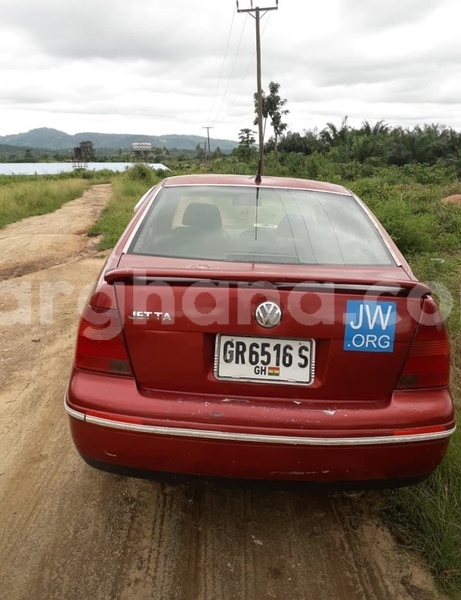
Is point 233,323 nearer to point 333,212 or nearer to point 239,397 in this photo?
point 239,397

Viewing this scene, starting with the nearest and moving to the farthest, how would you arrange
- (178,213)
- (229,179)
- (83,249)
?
(178,213)
(229,179)
(83,249)

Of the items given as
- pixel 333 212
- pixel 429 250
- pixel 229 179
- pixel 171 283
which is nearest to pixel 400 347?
pixel 171 283

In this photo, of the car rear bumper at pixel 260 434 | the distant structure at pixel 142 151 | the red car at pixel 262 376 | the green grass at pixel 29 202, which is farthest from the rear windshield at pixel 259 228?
the distant structure at pixel 142 151

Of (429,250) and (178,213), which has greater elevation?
(178,213)

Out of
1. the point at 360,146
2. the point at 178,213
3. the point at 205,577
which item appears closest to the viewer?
the point at 205,577

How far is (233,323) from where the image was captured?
1.87 m

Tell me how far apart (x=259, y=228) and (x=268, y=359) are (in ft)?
3.20

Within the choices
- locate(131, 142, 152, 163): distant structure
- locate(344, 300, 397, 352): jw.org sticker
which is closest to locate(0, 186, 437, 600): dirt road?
locate(344, 300, 397, 352): jw.org sticker

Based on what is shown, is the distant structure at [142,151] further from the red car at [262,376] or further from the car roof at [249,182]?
the red car at [262,376]

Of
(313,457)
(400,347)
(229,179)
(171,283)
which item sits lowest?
(313,457)

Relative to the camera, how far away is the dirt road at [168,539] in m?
1.97

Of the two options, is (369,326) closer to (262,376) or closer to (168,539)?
(262,376)

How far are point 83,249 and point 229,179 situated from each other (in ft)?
22.6

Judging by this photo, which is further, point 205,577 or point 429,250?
point 429,250
